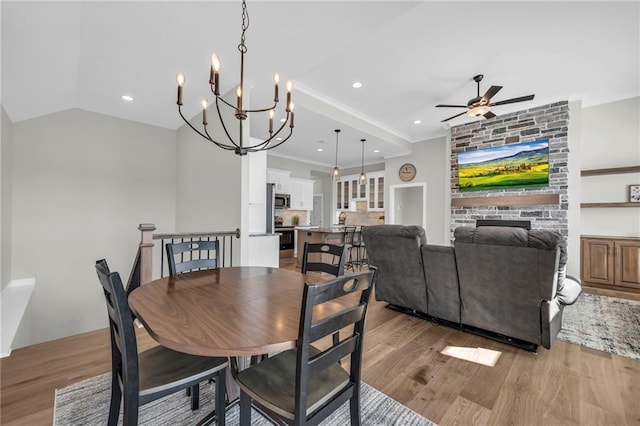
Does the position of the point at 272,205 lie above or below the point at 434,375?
above

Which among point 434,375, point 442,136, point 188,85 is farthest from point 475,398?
point 442,136

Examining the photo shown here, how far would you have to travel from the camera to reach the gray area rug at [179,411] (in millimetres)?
1533

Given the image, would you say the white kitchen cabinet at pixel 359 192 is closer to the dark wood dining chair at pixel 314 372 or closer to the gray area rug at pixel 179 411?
the gray area rug at pixel 179 411

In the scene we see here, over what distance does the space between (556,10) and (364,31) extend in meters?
1.72

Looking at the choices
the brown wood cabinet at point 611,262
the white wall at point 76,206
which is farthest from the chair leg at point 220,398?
the brown wood cabinet at point 611,262

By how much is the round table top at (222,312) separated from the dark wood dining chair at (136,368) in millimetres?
96

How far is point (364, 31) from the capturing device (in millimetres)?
2295

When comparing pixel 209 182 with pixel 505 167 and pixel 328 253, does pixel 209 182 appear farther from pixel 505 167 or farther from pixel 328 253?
pixel 505 167

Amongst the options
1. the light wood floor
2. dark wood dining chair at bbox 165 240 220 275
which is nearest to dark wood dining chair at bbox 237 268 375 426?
the light wood floor

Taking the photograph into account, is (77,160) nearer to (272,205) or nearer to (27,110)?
(27,110)

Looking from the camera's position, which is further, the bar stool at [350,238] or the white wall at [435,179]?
the white wall at [435,179]

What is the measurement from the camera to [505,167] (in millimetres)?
4664

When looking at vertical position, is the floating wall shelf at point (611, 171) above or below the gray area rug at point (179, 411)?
above

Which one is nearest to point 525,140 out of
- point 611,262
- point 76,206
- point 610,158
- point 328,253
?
point 610,158
